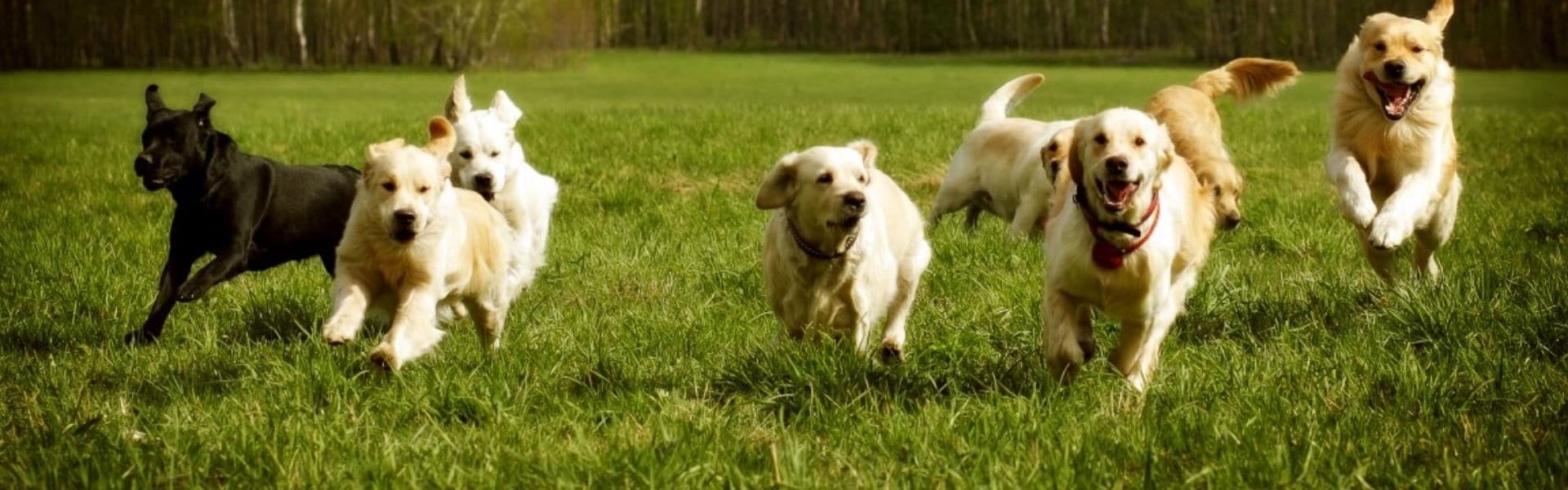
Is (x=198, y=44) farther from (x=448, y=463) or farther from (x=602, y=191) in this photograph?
(x=448, y=463)

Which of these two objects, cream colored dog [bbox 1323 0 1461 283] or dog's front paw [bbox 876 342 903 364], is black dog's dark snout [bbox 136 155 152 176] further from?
cream colored dog [bbox 1323 0 1461 283]

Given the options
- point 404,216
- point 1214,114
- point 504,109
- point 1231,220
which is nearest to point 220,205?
point 404,216

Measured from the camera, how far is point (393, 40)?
3838 cm

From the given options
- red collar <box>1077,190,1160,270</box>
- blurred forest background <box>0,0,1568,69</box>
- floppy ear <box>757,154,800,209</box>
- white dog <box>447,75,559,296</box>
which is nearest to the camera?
red collar <box>1077,190,1160,270</box>

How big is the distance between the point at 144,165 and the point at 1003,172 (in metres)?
4.32

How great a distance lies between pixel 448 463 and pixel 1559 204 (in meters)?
7.63

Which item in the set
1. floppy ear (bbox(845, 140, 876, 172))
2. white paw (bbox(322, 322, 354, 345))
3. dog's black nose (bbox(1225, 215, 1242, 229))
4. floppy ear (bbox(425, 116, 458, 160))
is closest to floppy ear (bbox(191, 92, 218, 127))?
floppy ear (bbox(425, 116, 458, 160))

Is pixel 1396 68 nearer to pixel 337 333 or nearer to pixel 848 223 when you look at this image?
pixel 848 223

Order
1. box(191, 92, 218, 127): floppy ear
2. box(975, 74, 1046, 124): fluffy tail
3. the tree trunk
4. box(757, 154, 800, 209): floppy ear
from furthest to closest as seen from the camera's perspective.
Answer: the tree trunk, box(975, 74, 1046, 124): fluffy tail, box(191, 92, 218, 127): floppy ear, box(757, 154, 800, 209): floppy ear

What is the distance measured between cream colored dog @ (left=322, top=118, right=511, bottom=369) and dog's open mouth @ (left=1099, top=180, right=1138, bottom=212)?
2.13 meters

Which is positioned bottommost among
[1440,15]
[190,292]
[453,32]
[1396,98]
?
[190,292]

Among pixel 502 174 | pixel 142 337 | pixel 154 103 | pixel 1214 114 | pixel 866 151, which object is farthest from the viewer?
pixel 502 174

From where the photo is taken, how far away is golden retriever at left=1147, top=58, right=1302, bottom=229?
606 centimetres

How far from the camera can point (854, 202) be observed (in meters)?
4.71
